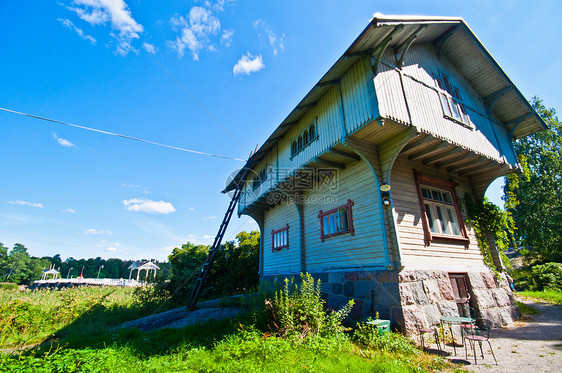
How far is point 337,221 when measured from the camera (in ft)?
31.4

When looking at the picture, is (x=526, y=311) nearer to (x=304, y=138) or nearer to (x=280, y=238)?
(x=280, y=238)

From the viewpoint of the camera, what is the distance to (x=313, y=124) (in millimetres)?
10547

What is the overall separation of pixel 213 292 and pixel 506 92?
20.9 meters

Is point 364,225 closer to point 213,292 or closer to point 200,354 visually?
point 200,354

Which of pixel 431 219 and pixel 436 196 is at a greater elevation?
pixel 436 196

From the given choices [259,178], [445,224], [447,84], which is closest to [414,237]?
[445,224]

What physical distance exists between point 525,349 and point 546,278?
16.9m

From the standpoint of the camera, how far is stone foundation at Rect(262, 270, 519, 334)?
693 centimetres

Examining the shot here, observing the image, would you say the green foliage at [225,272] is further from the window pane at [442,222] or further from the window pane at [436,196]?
the window pane at [436,196]

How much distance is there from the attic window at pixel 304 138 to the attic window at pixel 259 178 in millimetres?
3372

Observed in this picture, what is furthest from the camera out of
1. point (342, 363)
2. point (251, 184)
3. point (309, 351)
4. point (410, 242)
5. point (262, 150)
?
point (251, 184)

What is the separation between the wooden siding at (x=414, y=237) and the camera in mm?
7767

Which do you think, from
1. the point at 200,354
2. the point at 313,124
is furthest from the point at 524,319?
the point at 200,354

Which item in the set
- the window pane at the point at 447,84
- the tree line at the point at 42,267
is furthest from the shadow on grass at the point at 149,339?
the tree line at the point at 42,267
